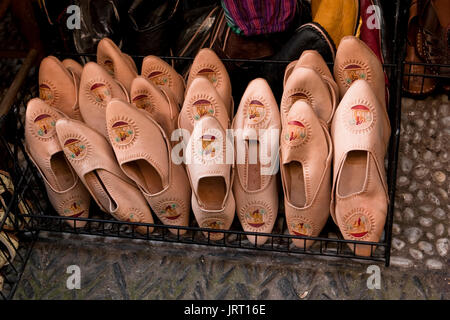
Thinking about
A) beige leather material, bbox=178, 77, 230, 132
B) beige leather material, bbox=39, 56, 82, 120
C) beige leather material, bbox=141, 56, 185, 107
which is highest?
beige leather material, bbox=141, 56, 185, 107

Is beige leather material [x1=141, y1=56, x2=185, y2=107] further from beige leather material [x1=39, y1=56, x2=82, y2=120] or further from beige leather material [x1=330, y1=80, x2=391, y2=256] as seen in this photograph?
beige leather material [x1=330, y1=80, x2=391, y2=256]

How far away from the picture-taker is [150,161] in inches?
51.1

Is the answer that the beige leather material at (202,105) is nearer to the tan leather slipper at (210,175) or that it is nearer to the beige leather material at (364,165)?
the tan leather slipper at (210,175)

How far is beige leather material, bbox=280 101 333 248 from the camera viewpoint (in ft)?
4.01

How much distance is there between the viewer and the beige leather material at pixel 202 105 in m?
1.32

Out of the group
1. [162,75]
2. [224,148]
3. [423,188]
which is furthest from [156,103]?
[423,188]

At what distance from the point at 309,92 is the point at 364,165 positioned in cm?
21

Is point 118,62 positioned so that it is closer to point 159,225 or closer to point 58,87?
point 58,87

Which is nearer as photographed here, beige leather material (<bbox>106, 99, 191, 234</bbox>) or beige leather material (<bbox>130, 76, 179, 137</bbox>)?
beige leather material (<bbox>106, 99, 191, 234</bbox>)

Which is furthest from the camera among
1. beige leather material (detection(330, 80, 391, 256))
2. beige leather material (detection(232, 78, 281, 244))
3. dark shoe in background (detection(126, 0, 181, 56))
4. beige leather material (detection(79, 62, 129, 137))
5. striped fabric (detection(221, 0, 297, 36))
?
dark shoe in background (detection(126, 0, 181, 56))

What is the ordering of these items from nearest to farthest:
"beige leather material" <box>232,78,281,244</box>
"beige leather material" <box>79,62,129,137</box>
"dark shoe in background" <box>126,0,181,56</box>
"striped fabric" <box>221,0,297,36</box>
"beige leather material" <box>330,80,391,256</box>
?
"beige leather material" <box>330,80,391,256</box>, "beige leather material" <box>232,78,281,244</box>, "beige leather material" <box>79,62,129,137</box>, "striped fabric" <box>221,0,297,36</box>, "dark shoe in background" <box>126,0,181,56</box>

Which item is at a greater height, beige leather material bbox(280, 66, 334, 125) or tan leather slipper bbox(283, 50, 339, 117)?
tan leather slipper bbox(283, 50, 339, 117)

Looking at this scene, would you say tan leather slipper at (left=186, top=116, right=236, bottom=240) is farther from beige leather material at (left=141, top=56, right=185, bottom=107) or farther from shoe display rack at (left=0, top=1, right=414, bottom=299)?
beige leather material at (left=141, top=56, right=185, bottom=107)

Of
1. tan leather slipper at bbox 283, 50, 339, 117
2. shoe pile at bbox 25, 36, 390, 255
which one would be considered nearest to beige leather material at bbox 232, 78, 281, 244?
shoe pile at bbox 25, 36, 390, 255
